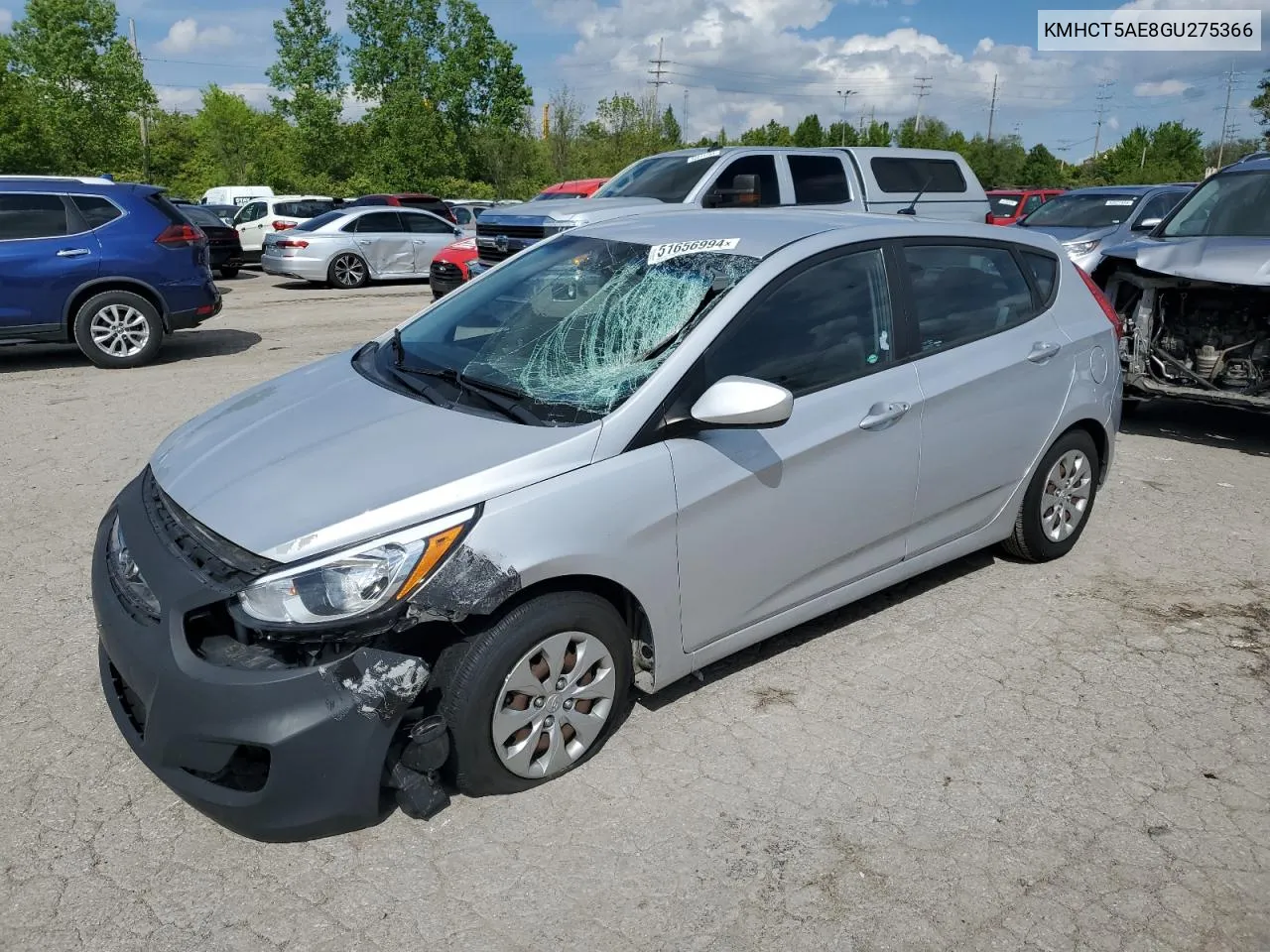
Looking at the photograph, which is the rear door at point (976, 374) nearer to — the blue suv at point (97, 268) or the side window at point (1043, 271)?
the side window at point (1043, 271)

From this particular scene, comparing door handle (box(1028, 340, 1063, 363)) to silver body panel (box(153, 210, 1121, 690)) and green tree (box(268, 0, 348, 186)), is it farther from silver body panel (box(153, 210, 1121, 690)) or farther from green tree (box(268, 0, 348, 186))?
green tree (box(268, 0, 348, 186))

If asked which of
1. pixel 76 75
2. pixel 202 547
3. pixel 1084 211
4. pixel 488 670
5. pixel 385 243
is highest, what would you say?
pixel 76 75

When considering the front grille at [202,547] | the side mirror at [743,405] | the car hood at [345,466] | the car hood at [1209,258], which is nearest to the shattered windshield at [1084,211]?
the car hood at [1209,258]

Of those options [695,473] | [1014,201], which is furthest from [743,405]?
[1014,201]

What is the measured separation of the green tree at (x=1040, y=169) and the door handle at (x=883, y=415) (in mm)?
68578

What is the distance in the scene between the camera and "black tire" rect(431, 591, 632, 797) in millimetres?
2891

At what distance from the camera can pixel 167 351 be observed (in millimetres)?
11242

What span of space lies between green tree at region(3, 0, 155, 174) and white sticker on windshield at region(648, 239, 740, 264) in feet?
121

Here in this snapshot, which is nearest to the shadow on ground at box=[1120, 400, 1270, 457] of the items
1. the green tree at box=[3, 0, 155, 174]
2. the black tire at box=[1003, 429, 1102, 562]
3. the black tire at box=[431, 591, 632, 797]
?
the black tire at box=[1003, 429, 1102, 562]

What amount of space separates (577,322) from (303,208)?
69.2 ft

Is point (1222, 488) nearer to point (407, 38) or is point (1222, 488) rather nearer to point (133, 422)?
point (133, 422)

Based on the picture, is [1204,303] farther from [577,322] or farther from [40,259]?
[40,259]

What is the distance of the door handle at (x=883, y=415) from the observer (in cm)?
380

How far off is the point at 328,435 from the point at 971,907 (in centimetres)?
243
